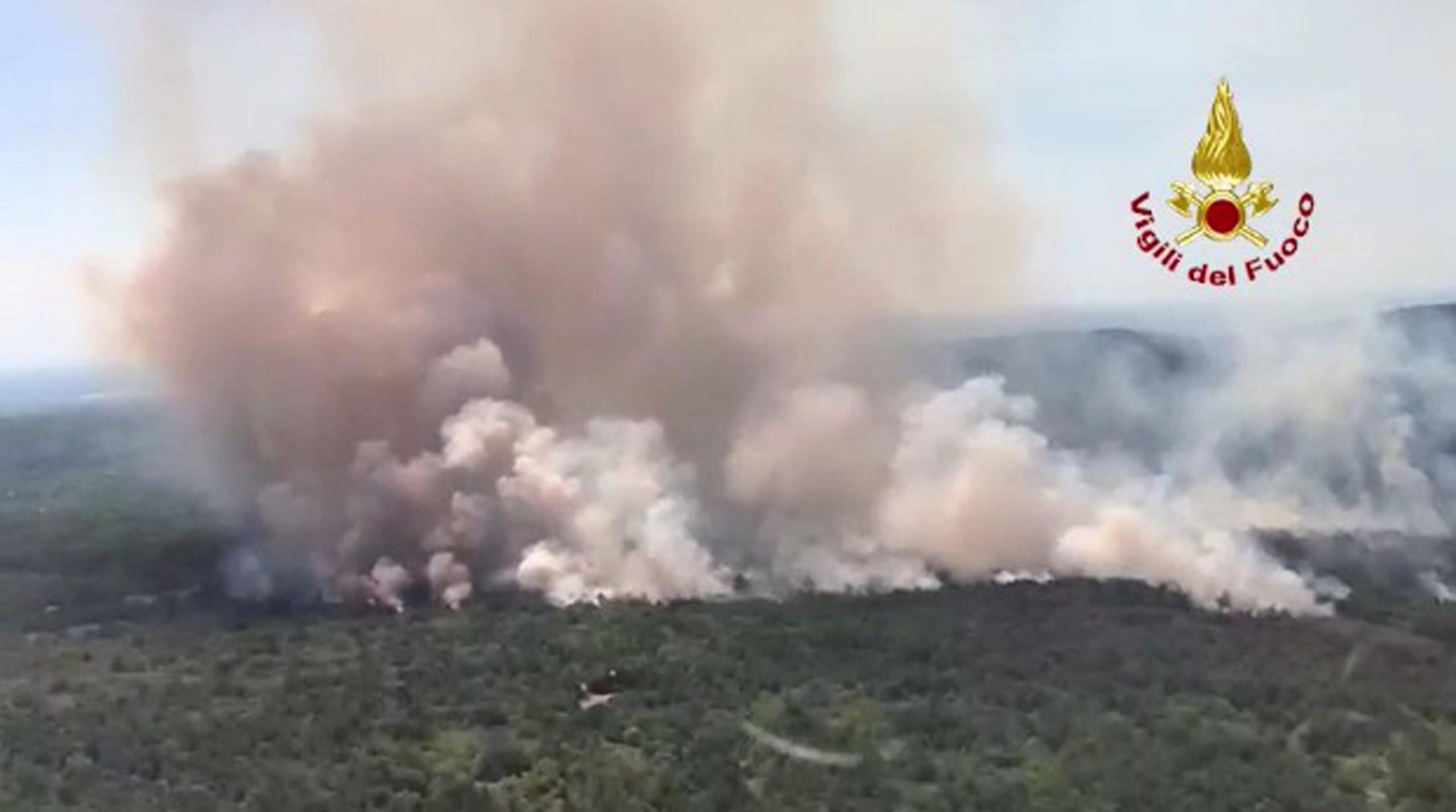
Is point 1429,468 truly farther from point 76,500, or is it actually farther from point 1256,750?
point 76,500

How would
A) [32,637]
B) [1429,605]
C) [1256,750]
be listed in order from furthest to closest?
[1429,605] → [32,637] → [1256,750]

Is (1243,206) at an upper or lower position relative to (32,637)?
upper

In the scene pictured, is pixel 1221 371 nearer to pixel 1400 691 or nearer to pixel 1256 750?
pixel 1400 691

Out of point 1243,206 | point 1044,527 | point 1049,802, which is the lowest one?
point 1049,802

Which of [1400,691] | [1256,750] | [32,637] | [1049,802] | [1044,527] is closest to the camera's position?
[1049,802]

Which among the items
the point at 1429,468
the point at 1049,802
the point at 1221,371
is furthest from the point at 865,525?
the point at 1049,802

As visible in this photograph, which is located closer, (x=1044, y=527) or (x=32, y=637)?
(x=32, y=637)

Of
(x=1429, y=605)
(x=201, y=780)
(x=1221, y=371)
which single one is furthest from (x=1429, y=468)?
(x=201, y=780)
